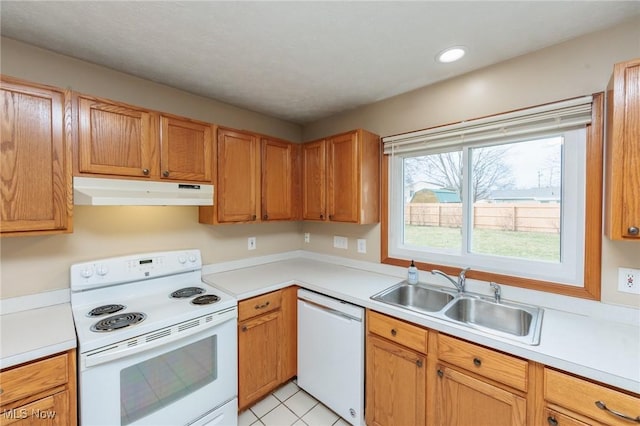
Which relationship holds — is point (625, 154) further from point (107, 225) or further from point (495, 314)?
point (107, 225)

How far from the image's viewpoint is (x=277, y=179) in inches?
97.7

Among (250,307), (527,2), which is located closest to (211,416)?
(250,307)

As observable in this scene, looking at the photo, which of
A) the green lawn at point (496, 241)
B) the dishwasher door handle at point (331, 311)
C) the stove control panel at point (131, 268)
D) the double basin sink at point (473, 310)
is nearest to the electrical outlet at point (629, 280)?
the green lawn at point (496, 241)

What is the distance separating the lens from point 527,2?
1.21 meters

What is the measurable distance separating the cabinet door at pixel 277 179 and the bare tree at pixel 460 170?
1.09 metres

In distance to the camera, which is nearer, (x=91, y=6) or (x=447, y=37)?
(x=91, y=6)

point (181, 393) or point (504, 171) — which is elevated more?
point (504, 171)

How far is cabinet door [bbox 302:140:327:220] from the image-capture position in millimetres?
2414

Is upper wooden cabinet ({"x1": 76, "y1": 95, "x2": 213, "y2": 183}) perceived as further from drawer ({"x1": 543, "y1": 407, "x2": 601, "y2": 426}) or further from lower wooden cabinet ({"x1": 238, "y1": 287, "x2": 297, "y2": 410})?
drawer ({"x1": 543, "y1": 407, "x2": 601, "y2": 426})

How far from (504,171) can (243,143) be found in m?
1.96

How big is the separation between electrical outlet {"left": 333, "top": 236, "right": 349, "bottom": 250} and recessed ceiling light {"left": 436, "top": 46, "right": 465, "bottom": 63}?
164cm

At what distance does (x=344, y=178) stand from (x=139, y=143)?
1480 millimetres

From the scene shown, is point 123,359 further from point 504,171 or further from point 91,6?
point 504,171

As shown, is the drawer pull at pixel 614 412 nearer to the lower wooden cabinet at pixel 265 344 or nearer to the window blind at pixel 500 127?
the window blind at pixel 500 127
